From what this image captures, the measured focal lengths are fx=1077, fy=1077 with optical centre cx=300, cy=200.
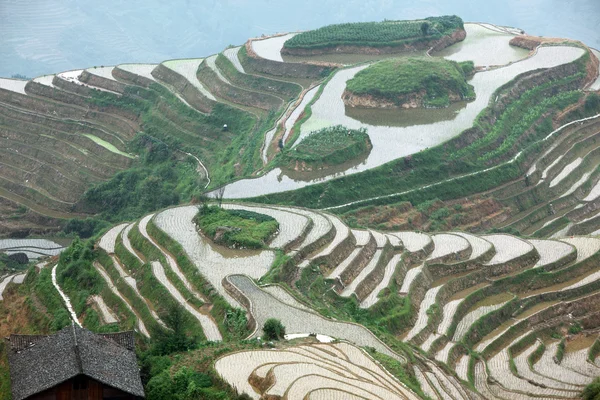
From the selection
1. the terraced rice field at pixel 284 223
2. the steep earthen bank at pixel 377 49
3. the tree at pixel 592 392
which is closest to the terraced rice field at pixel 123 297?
Answer: the terraced rice field at pixel 284 223

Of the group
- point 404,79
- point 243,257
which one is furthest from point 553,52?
point 243,257

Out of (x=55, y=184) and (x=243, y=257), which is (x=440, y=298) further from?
(x=55, y=184)

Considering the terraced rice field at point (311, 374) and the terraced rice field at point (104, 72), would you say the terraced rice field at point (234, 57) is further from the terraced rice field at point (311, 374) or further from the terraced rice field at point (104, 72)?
the terraced rice field at point (311, 374)

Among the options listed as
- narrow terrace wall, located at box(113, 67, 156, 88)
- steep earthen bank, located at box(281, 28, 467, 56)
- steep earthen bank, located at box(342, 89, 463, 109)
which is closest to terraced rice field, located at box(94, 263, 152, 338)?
steep earthen bank, located at box(342, 89, 463, 109)

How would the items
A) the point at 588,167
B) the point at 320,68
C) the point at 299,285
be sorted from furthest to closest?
the point at 320,68 → the point at 588,167 → the point at 299,285

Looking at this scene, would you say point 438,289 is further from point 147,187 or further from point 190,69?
point 190,69

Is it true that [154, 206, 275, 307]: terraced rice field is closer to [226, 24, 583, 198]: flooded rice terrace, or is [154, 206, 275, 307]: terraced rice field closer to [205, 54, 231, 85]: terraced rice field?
[226, 24, 583, 198]: flooded rice terrace
